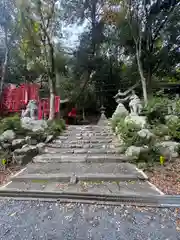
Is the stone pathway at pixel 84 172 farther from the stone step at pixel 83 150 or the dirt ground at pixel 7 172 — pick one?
the dirt ground at pixel 7 172

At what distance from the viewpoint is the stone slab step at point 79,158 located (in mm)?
4246

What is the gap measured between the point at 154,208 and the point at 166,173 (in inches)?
52.5

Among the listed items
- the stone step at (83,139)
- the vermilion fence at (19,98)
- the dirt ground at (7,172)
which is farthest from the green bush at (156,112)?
the dirt ground at (7,172)

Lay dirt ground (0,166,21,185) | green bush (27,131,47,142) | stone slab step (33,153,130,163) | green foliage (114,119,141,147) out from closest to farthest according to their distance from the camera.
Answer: dirt ground (0,166,21,185) → stone slab step (33,153,130,163) → green foliage (114,119,141,147) → green bush (27,131,47,142)

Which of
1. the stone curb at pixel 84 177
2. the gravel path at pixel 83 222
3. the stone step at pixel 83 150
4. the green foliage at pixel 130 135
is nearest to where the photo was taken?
the gravel path at pixel 83 222

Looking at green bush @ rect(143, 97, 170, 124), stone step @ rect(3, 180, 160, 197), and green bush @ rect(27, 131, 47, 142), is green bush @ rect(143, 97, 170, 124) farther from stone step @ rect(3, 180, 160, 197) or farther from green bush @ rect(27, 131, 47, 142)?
green bush @ rect(27, 131, 47, 142)

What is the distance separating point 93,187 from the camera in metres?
2.89

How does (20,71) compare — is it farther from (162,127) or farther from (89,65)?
(162,127)

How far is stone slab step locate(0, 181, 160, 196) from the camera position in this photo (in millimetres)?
2668

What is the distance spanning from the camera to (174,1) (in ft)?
29.7

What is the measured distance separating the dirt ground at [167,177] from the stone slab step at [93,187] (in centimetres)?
22

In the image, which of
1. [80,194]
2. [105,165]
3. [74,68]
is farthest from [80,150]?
[74,68]

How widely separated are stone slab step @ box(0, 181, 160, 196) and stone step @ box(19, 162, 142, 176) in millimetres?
376

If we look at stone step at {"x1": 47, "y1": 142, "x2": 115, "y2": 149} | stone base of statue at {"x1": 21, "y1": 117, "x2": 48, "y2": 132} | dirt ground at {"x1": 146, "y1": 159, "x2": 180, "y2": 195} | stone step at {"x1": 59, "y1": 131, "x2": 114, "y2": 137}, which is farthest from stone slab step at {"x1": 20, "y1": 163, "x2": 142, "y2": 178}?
stone step at {"x1": 59, "y1": 131, "x2": 114, "y2": 137}
